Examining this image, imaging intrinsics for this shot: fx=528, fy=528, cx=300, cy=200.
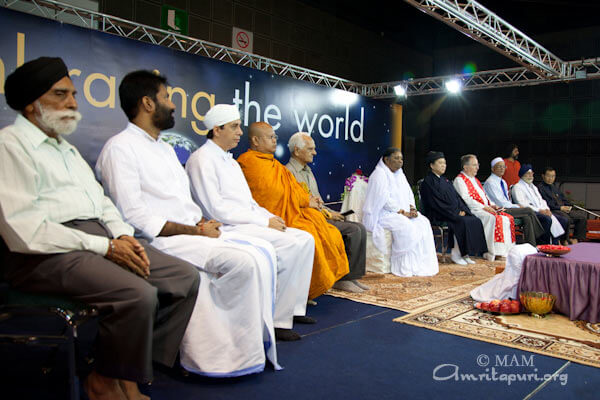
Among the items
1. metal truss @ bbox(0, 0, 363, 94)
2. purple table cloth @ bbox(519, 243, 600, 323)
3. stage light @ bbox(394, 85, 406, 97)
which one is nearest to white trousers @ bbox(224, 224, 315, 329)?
purple table cloth @ bbox(519, 243, 600, 323)

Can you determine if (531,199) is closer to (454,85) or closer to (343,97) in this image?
(454,85)

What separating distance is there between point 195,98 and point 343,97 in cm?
251

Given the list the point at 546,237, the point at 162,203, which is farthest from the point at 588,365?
the point at 546,237

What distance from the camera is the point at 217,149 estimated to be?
3504mm

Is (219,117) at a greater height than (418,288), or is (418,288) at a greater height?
(219,117)

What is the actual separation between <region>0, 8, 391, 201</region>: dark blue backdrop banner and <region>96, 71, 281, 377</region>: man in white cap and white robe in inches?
63.8

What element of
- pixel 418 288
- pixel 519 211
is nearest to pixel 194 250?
pixel 418 288

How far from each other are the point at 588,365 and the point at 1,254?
2.87 metres

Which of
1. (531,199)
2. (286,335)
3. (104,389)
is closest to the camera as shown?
(104,389)

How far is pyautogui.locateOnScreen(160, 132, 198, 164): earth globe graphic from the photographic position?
4938 mm

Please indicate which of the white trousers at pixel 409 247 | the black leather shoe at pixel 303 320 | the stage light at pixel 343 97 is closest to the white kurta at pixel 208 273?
the black leather shoe at pixel 303 320

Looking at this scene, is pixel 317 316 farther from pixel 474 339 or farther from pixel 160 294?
pixel 160 294

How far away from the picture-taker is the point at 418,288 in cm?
479

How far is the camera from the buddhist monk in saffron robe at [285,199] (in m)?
4.03
